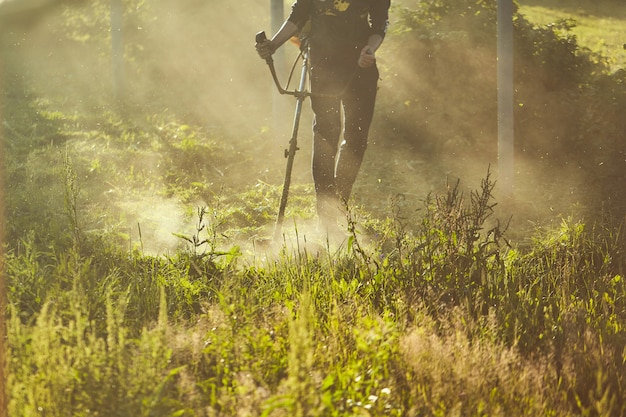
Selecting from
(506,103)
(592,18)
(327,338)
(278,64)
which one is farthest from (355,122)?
(592,18)

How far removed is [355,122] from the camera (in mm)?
5418

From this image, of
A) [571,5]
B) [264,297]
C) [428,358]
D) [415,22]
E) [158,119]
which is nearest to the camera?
[428,358]

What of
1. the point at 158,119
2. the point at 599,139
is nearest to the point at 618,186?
the point at 599,139

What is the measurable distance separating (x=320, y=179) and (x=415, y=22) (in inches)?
165

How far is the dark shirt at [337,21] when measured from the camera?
16.9ft

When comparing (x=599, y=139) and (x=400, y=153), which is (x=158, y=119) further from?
(x=599, y=139)

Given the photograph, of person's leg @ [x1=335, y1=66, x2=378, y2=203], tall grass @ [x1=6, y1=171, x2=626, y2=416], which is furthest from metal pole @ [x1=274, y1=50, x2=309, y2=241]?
tall grass @ [x1=6, y1=171, x2=626, y2=416]

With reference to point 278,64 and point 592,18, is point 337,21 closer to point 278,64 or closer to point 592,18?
point 278,64

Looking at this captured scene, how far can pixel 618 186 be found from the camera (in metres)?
6.58

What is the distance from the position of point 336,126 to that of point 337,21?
2.55 ft

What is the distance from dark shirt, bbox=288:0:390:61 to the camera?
516cm

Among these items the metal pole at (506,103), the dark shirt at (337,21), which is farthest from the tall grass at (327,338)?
the metal pole at (506,103)

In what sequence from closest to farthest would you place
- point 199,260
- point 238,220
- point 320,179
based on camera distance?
1. point 199,260
2. point 320,179
3. point 238,220

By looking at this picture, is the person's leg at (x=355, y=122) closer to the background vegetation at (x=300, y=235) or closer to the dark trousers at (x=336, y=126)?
the dark trousers at (x=336, y=126)
